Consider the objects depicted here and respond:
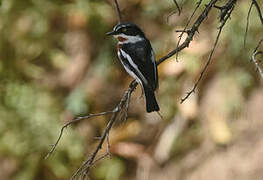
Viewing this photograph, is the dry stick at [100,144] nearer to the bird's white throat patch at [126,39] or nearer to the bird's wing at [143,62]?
the bird's wing at [143,62]

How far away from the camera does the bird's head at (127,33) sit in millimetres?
4883

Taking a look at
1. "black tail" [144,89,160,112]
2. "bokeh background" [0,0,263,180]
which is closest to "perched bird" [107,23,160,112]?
"black tail" [144,89,160,112]

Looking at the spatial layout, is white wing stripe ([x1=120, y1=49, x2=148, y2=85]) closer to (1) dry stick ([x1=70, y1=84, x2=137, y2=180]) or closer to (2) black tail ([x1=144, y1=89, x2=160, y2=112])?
(2) black tail ([x1=144, y1=89, x2=160, y2=112])

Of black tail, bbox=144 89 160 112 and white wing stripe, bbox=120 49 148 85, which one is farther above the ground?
white wing stripe, bbox=120 49 148 85

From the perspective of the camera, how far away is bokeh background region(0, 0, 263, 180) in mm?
8500

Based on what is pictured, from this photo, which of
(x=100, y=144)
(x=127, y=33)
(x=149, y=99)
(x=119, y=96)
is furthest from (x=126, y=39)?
(x=119, y=96)

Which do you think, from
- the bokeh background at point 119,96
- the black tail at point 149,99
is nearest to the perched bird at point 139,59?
the black tail at point 149,99

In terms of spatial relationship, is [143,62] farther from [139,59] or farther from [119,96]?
[119,96]

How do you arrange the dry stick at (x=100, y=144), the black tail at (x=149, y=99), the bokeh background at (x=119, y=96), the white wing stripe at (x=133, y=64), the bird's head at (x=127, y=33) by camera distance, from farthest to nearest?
the bokeh background at (x=119, y=96), the bird's head at (x=127, y=33), the black tail at (x=149, y=99), the white wing stripe at (x=133, y=64), the dry stick at (x=100, y=144)

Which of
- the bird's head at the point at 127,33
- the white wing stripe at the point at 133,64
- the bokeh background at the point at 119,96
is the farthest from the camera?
the bokeh background at the point at 119,96

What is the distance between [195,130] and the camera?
29.2 ft

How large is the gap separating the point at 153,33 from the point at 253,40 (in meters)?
1.97

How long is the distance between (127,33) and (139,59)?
1.04 feet

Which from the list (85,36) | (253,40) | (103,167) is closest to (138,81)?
(253,40)
